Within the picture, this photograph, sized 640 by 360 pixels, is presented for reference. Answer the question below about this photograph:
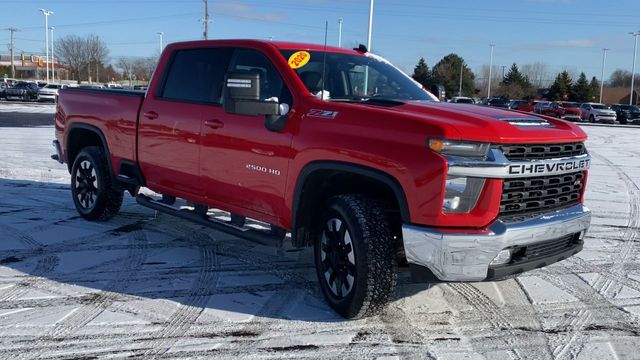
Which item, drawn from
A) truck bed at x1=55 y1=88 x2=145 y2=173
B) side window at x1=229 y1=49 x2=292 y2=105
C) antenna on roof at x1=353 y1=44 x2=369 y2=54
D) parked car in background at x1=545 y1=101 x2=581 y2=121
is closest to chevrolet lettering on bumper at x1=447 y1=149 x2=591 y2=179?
side window at x1=229 y1=49 x2=292 y2=105

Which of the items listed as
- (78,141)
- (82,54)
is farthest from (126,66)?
(78,141)

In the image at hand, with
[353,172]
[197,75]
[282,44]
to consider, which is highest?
[282,44]

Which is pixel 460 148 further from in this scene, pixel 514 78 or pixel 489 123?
pixel 514 78

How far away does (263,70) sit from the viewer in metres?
5.07

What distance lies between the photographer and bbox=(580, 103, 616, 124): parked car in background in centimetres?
4269

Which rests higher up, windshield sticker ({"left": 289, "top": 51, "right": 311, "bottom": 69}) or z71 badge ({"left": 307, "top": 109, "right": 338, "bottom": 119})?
windshield sticker ({"left": 289, "top": 51, "right": 311, "bottom": 69})

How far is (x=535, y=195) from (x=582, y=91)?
7646 centimetres

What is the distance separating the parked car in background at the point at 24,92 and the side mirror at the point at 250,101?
45507 mm

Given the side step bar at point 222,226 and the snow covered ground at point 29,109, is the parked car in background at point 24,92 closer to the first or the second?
the snow covered ground at point 29,109

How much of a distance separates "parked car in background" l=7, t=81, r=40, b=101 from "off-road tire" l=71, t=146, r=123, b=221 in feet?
139

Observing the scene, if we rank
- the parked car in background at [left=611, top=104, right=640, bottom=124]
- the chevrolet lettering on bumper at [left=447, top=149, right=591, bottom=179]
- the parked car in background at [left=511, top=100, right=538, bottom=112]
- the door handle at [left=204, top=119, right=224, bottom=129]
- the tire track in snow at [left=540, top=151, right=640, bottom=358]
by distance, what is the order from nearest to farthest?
the chevrolet lettering on bumper at [left=447, top=149, right=591, bottom=179], the tire track in snow at [left=540, top=151, right=640, bottom=358], the door handle at [left=204, top=119, right=224, bottom=129], the parked car in background at [left=511, top=100, right=538, bottom=112], the parked car in background at [left=611, top=104, right=640, bottom=124]

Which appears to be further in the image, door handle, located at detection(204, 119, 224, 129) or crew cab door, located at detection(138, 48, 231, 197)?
crew cab door, located at detection(138, 48, 231, 197)

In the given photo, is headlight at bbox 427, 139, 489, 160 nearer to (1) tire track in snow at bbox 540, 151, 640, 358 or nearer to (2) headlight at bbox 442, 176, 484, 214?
(2) headlight at bbox 442, 176, 484, 214

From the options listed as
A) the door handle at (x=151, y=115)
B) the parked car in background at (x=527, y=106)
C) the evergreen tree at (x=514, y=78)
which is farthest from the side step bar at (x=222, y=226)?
the evergreen tree at (x=514, y=78)
